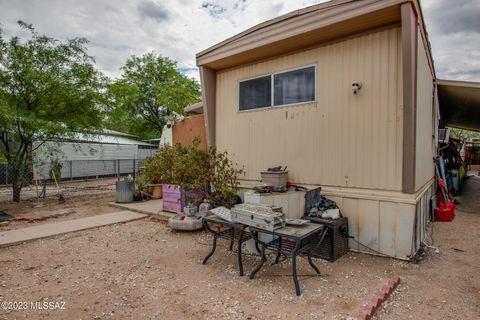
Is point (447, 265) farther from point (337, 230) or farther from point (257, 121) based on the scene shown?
point (257, 121)

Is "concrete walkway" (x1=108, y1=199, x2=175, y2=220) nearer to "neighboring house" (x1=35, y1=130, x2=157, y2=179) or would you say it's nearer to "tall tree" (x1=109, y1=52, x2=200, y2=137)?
"neighboring house" (x1=35, y1=130, x2=157, y2=179)

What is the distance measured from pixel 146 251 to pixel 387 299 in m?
3.07

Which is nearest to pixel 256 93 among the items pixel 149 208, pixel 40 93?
pixel 149 208

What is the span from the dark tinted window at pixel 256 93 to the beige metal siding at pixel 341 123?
14 cm

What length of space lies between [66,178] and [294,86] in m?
12.4

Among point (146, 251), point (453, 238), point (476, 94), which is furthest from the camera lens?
point (476, 94)

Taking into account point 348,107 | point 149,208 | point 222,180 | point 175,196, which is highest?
point 348,107

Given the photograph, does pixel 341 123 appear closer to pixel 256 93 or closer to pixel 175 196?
pixel 256 93

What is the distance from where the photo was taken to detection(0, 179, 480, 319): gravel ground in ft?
7.71

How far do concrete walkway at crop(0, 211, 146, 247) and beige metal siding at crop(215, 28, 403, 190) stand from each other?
293 cm

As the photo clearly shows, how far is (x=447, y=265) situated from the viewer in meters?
3.39

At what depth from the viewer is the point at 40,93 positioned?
7227 millimetres

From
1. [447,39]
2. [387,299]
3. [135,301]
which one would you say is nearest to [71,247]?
[135,301]

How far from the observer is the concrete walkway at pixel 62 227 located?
434 centimetres
